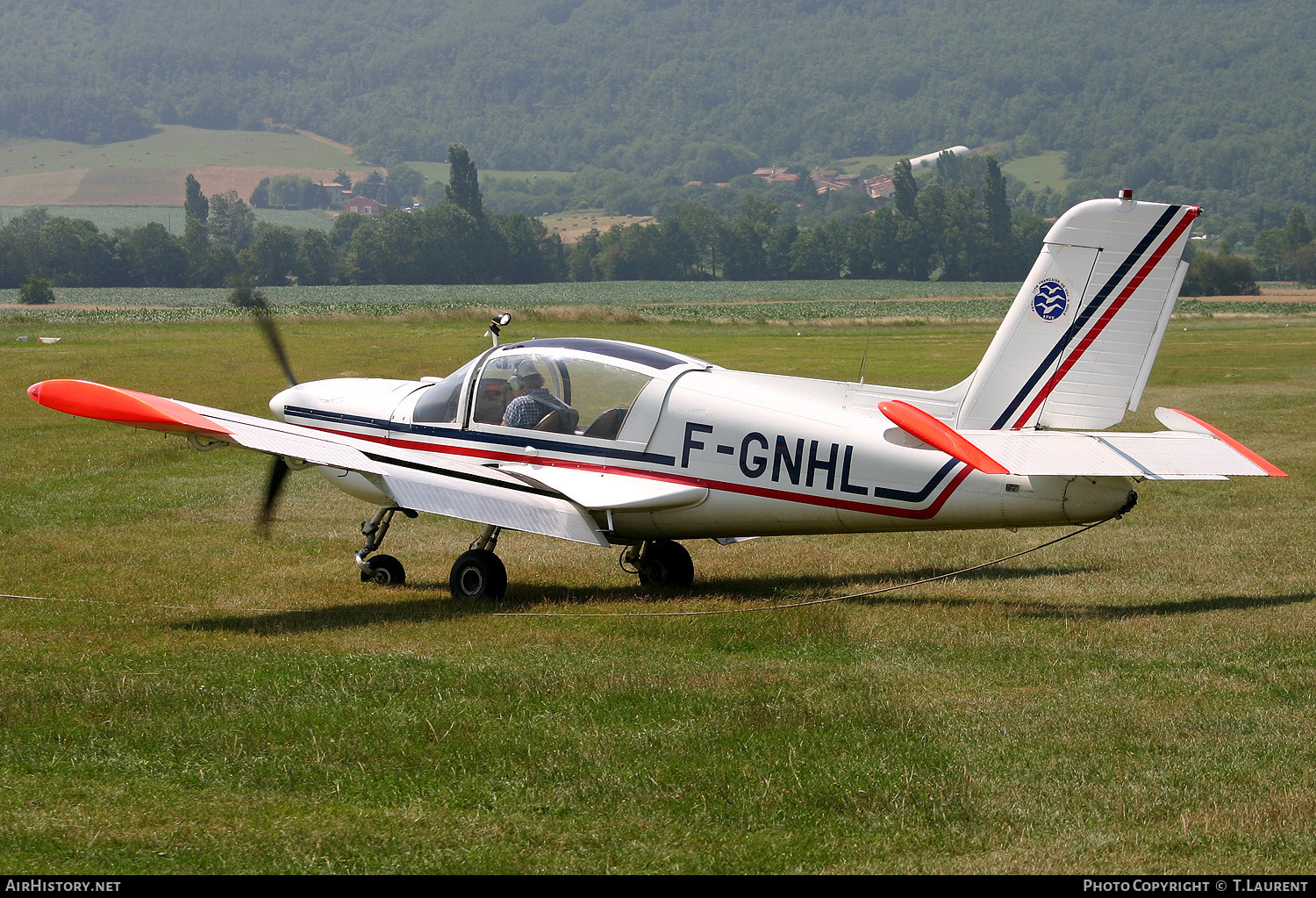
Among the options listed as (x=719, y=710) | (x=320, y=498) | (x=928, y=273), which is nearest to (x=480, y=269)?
(x=928, y=273)

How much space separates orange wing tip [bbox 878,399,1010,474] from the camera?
28.1 ft

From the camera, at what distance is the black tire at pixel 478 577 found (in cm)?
1073

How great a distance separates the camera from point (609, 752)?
6520mm

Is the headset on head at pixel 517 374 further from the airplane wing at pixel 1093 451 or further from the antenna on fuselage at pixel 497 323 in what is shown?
the airplane wing at pixel 1093 451

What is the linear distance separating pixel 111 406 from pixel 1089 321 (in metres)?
7.43

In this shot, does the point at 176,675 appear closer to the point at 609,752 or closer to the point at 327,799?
the point at 327,799

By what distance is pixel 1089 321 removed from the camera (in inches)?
380

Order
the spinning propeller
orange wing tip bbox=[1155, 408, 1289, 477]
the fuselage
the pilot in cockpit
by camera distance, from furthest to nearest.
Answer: the pilot in cockpit < the spinning propeller < the fuselage < orange wing tip bbox=[1155, 408, 1289, 477]

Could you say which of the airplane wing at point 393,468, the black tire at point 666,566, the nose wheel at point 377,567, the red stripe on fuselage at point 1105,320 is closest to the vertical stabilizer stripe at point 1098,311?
the red stripe on fuselage at point 1105,320

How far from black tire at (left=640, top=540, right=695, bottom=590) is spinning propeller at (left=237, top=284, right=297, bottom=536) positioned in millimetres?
3314

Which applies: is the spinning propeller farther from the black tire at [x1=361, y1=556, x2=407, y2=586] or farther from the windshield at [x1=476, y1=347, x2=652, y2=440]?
the windshield at [x1=476, y1=347, x2=652, y2=440]

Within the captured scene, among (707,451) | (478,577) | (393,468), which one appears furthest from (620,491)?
(393,468)

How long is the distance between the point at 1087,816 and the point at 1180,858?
0.52 metres

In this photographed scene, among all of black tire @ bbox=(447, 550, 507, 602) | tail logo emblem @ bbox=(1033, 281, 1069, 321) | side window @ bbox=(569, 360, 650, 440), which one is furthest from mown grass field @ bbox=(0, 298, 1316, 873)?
tail logo emblem @ bbox=(1033, 281, 1069, 321)
